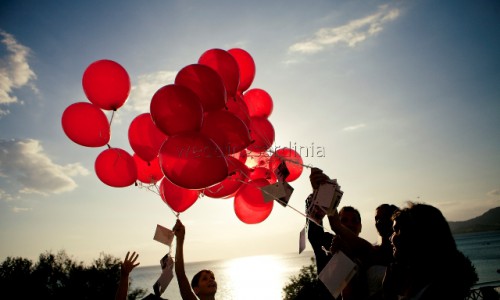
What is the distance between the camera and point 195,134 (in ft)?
6.67

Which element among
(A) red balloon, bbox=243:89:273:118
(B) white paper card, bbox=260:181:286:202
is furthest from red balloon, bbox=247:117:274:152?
(B) white paper card, bbox=260:181:286:202

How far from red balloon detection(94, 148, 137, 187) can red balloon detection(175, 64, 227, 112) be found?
3.47 ft

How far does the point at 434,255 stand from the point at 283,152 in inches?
64.7

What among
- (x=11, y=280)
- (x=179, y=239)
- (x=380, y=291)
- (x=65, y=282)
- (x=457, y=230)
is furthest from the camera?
(x=457, y=230)

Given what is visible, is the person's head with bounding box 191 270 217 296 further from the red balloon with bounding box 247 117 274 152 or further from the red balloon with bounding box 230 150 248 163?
the red balloon with bounding box 247 117 274 152

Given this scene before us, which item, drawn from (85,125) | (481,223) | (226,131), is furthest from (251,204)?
(481,223)

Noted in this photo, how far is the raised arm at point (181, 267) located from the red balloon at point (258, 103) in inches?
57.7

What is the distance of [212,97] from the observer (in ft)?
7.30

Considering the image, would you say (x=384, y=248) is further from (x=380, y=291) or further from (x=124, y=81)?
(x=124, y=81)

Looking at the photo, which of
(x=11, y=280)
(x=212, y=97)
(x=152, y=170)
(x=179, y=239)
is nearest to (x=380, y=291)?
(x=179, y=239)

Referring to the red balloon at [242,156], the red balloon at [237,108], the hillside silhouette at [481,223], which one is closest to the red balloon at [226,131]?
the red balloon at [237,108]

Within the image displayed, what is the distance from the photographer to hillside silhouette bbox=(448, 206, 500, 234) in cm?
17050

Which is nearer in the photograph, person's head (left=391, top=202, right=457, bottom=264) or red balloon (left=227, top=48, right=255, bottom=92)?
person's head (left=391, top=202, right=457, bottom=264)

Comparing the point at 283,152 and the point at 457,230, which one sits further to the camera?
the point at 457,230
